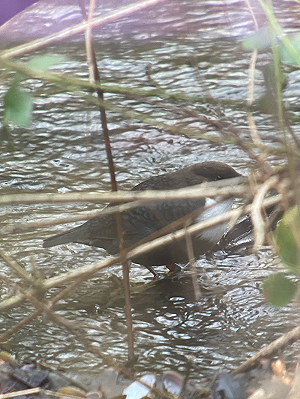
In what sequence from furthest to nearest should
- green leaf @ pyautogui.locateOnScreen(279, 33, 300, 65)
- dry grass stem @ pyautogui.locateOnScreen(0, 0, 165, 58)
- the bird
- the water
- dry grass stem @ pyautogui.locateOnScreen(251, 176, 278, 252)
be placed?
the bird, the water, dry grass stem @ pyautogui.locateOnScreen(0, 0, 165, 58), green leaf @ pyautogui.locateOnScreen(279, 33, 300, 65), dry grass stem @ pyautogui.locateOnScreen(251, 176, 278, 252)

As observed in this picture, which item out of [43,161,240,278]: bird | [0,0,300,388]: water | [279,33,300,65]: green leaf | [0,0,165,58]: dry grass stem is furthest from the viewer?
[43,161,240,278]: bird

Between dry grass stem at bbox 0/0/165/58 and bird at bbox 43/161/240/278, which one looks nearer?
dry grass stem at bbox 0/0/165/58

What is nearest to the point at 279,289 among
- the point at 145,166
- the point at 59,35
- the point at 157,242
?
the point at 157,242

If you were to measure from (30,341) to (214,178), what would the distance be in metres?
1.36

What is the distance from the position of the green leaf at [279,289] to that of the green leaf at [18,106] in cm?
59

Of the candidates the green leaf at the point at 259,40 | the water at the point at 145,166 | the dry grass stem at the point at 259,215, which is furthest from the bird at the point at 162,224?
the green leaf at the point at 259,40

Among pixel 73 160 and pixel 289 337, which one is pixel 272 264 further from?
pixel 73 160

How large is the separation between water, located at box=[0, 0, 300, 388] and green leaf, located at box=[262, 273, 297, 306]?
0.41 meters

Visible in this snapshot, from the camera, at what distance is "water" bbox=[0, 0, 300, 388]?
234 centimetres

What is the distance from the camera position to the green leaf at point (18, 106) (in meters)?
1.09

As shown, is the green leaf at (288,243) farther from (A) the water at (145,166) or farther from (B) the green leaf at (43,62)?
(B) the green leaf at (43,62)

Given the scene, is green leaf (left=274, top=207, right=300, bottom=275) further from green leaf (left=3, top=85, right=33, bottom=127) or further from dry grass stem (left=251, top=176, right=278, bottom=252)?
green leaf (left=3, top=85, right=33, bottom=127)

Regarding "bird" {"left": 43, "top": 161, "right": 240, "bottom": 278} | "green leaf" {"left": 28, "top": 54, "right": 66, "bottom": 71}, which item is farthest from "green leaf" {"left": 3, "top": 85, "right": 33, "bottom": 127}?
"bird" {"left": 43, "top": 161, "right": 240, "bottom": 278}

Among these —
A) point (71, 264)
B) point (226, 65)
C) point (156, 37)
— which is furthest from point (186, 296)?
point (156, 37)
